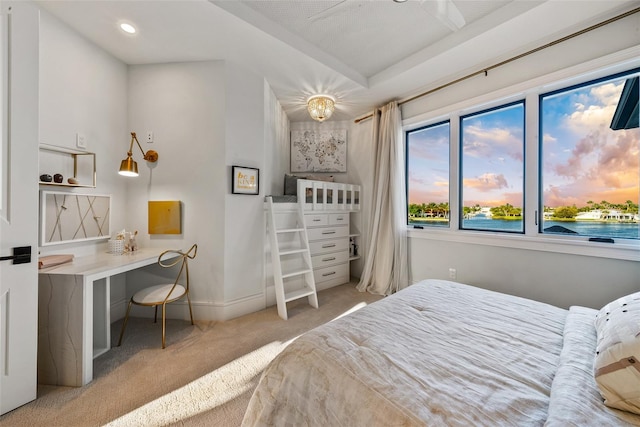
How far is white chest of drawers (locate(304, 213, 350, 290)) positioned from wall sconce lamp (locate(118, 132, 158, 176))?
5.74 ft

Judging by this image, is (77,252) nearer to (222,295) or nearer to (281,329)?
(222,295)

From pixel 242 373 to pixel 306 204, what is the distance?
1.94m

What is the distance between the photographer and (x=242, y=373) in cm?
175

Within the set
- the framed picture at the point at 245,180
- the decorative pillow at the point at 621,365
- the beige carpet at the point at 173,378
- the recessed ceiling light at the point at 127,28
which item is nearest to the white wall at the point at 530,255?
the decorative pillow at the point at 621,365

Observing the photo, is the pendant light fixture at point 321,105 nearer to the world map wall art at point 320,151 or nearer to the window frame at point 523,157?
the world map wall art at point 320,151

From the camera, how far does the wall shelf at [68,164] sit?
1930 millimetres

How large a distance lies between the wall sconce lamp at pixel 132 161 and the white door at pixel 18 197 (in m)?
0.76

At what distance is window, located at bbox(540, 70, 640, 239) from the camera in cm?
196

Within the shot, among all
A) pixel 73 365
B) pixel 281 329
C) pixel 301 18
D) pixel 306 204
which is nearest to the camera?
pixel 73 365

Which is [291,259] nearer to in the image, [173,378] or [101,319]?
[173,378]

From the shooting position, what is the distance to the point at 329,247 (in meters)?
3.56

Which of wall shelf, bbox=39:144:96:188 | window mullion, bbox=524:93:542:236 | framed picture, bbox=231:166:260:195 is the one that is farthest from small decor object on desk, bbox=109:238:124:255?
window mullion, bbox=524:93:542:236

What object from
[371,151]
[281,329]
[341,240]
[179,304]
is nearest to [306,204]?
[341,240]

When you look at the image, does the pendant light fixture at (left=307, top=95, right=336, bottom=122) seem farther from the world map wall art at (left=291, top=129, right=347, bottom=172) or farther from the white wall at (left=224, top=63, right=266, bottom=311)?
the world map wall art at (left=291, top=129, right=347, bottom=172)
